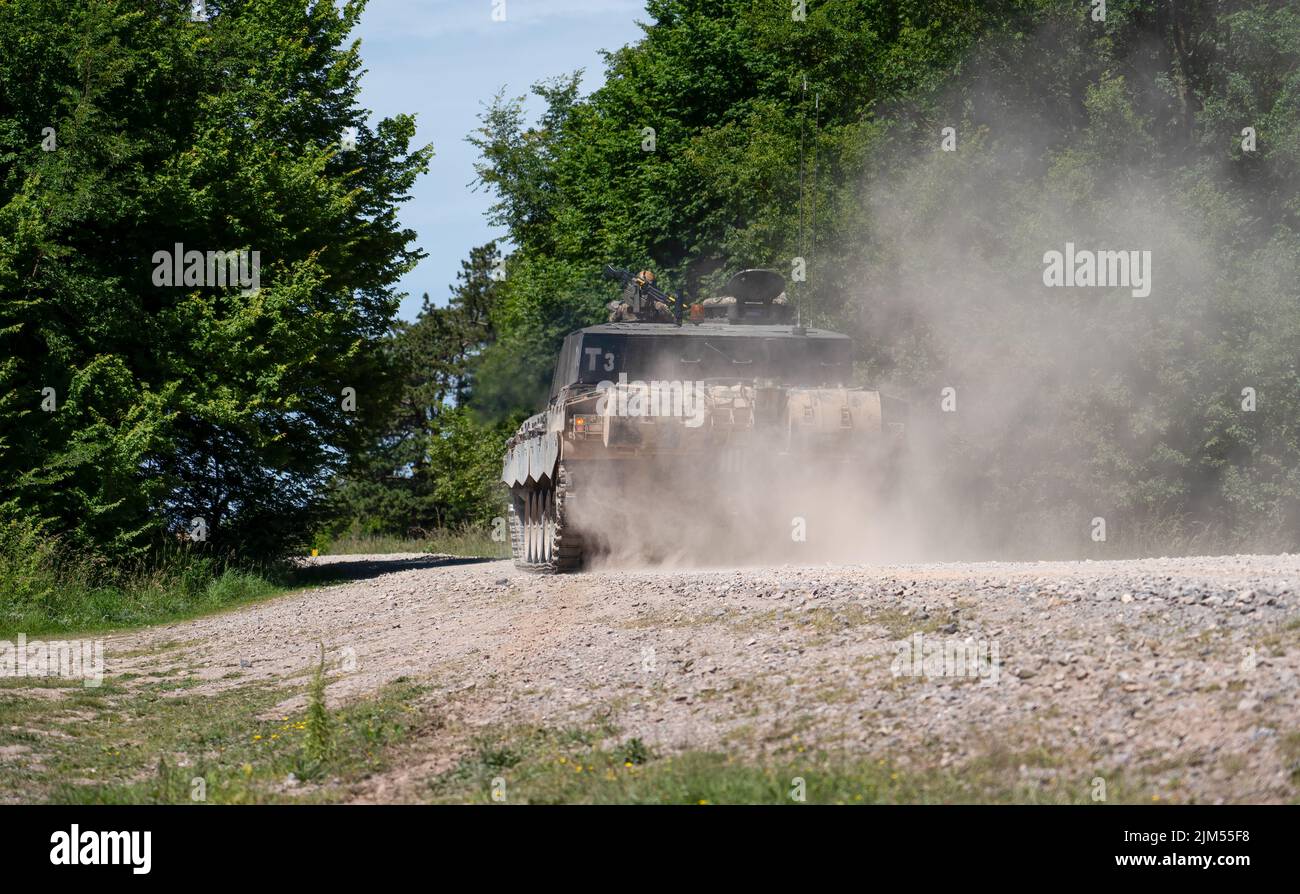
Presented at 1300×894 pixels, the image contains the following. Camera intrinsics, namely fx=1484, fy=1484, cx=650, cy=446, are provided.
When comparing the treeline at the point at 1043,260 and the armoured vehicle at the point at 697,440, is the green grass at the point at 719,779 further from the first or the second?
the treeline at the point at 1043,260

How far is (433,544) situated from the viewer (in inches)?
1422

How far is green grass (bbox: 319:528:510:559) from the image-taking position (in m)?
32.9

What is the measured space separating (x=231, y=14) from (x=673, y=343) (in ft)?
58.6

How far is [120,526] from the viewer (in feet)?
66.7

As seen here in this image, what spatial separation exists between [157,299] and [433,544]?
1439 cm

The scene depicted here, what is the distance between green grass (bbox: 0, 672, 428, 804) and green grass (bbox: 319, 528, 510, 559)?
65.4ft

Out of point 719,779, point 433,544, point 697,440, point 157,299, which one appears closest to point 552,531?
point 697,440

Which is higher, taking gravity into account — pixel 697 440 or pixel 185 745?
pixel 697 440

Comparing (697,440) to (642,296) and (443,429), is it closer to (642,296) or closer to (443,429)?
(642,296)

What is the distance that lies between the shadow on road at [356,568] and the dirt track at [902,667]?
1010 centimetres

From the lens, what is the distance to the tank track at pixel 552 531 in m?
16.4

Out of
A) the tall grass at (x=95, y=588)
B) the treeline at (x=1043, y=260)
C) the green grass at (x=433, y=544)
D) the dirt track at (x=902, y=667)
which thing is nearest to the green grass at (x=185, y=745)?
the dirt track at (x=902, y=667)

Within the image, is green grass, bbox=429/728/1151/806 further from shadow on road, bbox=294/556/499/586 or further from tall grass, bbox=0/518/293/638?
shadow on road, bbox=294/556/499/586
